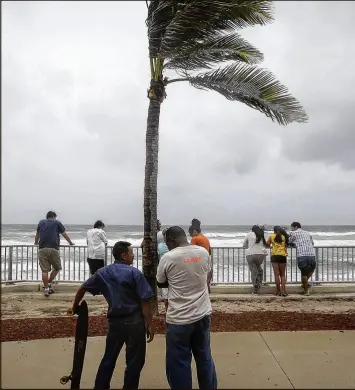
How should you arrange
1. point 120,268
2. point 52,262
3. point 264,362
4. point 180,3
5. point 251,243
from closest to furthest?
point 120,268
point 264,362
point 180,3
point 52,262
point 251,243

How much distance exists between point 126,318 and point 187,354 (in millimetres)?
640

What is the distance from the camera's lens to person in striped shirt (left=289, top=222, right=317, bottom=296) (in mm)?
10188

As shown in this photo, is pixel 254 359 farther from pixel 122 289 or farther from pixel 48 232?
pixel 48 232

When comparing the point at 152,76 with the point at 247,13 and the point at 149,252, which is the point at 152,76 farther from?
the point at 149,252

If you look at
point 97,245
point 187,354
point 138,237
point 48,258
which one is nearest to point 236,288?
point 97,245

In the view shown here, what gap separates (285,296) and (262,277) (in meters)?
0.83

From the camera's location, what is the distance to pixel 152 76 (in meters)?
7.56

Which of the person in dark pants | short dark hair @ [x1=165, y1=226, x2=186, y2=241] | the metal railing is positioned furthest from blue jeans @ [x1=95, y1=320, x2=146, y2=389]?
the metal railing

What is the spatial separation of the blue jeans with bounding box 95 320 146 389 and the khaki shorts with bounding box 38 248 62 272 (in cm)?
615

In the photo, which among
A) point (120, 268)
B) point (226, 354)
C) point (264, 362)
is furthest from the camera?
point (226, 354)

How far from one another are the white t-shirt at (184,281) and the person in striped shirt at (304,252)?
7.00 metres

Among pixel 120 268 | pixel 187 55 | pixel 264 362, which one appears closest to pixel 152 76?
pixel 187 55

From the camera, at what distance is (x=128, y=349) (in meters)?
3.82

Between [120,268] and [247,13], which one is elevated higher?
[247,13]
